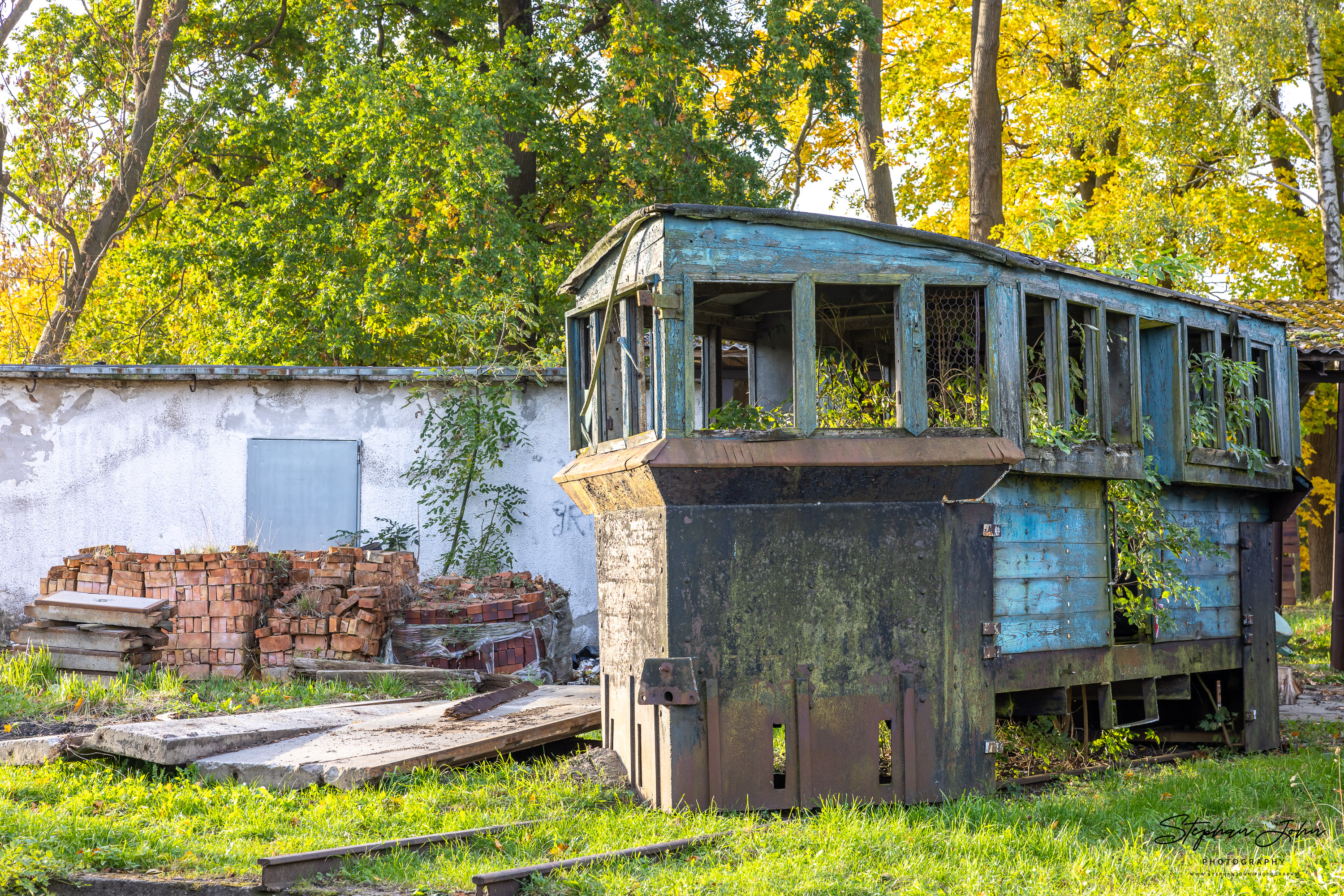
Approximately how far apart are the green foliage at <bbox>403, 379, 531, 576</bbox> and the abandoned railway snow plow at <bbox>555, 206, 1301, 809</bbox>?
4.51 m

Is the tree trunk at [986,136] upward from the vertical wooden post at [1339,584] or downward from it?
upward

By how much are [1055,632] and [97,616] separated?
8.27 metres

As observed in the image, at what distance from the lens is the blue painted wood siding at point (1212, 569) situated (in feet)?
27.6

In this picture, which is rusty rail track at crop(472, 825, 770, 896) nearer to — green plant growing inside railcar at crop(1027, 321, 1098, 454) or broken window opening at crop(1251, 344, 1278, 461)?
green plant growing inside railcar at crop(1027, 321, 1098, 454)

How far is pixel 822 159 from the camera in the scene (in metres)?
24.5

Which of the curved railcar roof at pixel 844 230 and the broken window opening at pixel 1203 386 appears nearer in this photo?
the curved railcar roof at pixel 844 230

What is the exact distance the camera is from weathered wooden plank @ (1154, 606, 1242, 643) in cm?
827

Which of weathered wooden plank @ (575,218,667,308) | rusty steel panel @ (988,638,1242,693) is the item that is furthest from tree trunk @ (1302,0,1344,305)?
weathered wooden plank @ (575,218,667,308)

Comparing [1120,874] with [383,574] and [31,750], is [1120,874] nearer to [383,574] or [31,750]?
[31,750]

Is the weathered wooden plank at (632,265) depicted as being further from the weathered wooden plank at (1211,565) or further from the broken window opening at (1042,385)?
the weathered wooden plank at (1211,565)

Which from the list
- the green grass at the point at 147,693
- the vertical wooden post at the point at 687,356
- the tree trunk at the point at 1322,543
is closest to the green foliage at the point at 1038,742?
the vertical wooden post at the point at 687,356

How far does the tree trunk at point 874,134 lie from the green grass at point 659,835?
14.1 m

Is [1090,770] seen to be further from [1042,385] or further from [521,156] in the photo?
[521,156]

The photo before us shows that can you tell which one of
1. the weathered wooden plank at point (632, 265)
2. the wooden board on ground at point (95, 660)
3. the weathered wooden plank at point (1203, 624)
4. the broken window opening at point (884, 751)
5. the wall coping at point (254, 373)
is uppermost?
the wall coping at point (254, 373)
